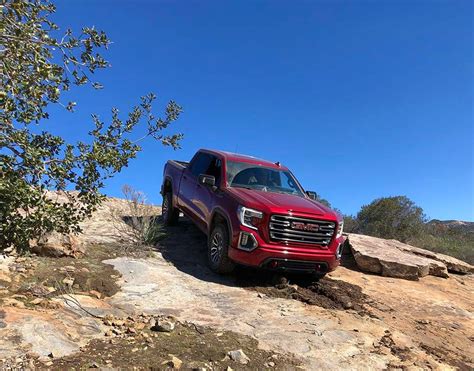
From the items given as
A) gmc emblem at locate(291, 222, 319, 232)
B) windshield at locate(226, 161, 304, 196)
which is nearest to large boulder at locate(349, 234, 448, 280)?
windshield at locate(226, 161, 304, 196)

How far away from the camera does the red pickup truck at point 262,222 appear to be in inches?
271

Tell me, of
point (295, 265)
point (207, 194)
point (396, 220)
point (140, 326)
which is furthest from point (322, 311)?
point (396, 220)

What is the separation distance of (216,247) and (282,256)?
129 centimetres

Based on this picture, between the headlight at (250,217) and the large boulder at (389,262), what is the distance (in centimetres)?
370

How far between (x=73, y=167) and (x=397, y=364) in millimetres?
4046

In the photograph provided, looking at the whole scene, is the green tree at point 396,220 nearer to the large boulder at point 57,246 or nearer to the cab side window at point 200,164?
the cab side window at point 200,164

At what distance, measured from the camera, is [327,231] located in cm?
731

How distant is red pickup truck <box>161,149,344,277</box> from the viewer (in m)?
6.88

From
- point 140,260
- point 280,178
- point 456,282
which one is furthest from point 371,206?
point 140,260

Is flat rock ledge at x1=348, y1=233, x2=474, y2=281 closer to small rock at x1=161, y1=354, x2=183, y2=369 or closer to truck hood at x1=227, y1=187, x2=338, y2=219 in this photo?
truck hood at x1=227, y1=187, x2=338, y2=219

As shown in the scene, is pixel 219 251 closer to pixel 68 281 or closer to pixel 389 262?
pixel 68 281

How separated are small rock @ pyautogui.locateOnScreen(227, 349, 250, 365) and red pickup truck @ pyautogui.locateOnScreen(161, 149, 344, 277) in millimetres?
2518

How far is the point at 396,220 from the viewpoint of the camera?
14.8 metres

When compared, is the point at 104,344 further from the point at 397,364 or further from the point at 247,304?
the point at 397,364
